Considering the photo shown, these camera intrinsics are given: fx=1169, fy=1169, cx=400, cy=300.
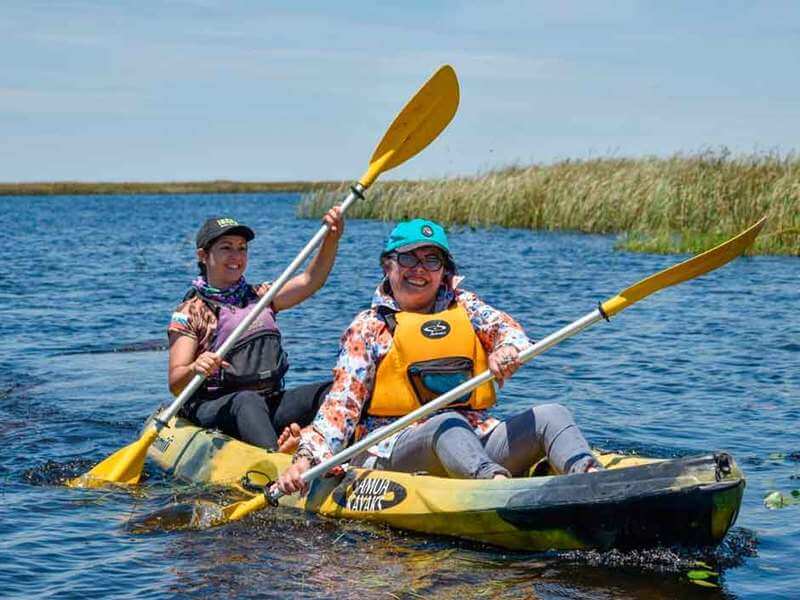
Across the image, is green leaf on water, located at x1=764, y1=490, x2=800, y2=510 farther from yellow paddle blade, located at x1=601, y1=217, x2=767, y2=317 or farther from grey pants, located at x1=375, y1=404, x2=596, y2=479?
yellow paddle blade, located at x1=601, y1=217, x2=767, y2=317

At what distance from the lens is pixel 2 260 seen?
80.6 ft

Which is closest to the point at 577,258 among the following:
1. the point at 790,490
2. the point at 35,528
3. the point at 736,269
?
the point at 736,269

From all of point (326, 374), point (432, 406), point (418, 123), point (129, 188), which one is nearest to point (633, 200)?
point (326, 374)

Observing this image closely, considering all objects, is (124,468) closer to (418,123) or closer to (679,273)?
(418,123)

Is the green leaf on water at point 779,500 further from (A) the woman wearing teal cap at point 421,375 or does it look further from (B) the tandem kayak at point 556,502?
(A) the woman wearing teal cap at point 421,375

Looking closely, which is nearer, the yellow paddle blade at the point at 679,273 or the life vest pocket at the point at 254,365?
the yellow paddle blade at the point at 679,273

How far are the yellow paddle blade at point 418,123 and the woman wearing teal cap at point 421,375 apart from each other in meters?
1.25

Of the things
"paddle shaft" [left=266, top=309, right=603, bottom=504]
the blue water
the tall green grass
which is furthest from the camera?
the tall green grass

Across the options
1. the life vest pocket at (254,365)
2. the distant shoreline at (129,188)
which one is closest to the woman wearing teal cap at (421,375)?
the life vest pocket at (254,365)

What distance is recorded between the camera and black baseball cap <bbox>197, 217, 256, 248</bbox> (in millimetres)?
6684

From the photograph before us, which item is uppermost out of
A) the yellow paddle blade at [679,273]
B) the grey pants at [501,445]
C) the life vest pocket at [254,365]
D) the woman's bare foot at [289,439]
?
the yellow paddle blade at [679,273]

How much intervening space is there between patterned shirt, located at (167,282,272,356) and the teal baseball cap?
1553 millimetres

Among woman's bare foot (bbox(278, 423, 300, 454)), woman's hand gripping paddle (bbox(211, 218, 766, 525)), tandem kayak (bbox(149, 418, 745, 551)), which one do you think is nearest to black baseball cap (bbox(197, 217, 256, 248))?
woman's bare foot (bbox(278, 423, 300, 454))

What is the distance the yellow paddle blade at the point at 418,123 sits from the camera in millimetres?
6848
